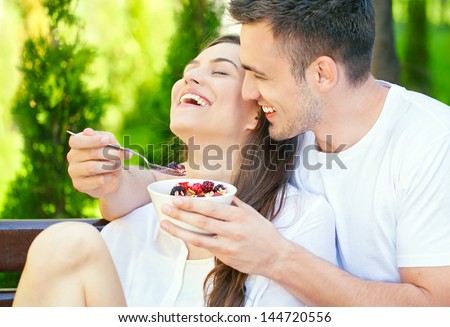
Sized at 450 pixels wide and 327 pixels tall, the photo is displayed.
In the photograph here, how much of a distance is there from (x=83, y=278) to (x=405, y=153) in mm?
947

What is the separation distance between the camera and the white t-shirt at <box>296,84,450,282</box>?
6.17 feet

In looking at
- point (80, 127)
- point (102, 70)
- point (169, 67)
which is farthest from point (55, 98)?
point (102, 70)

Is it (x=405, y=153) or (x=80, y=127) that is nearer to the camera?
(x=405, y=153)

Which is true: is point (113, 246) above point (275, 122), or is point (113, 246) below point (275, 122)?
below

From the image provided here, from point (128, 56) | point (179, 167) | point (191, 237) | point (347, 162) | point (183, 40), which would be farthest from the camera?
point (128, 56)

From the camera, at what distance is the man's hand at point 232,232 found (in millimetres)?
1678

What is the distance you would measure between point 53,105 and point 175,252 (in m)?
1.62

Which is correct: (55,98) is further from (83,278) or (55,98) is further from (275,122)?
(83,278)

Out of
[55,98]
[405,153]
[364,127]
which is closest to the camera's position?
[405,153]

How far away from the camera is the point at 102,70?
14.5 ft

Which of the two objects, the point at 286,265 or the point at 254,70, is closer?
the point at 286,265

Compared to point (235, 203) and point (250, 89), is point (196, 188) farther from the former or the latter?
point (250, 89)

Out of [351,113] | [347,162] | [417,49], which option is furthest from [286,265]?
[417,49]

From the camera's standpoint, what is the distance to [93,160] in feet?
6.80
